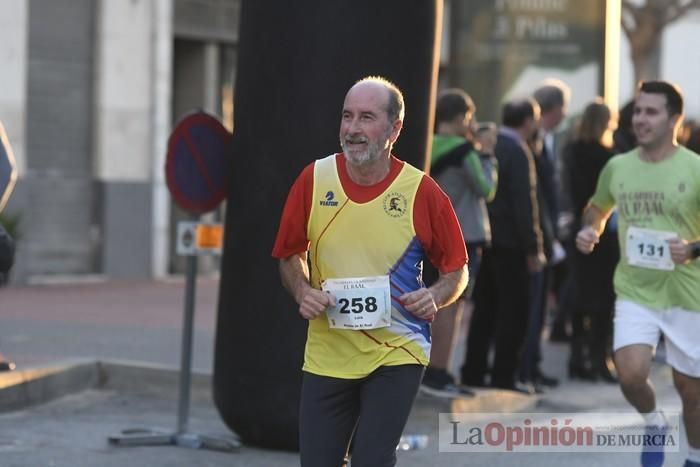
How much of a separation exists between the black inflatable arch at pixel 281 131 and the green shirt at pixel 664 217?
1.19 m

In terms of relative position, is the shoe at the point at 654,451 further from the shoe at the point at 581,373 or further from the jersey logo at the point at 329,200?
the shoe at the point at 581,373

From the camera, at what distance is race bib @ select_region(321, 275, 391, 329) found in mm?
6082

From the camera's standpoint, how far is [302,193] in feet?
20.5

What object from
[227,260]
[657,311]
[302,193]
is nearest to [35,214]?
[227,260]

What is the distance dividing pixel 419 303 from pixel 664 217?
261 centimetres

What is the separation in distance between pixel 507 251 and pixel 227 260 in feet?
10.8

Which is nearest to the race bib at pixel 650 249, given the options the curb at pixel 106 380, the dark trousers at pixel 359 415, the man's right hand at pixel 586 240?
the man's right hand at pixel 586 240

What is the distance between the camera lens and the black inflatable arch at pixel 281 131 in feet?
28.4

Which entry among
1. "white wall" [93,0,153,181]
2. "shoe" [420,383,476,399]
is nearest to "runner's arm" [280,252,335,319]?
"shoe" [420,383,476,399]

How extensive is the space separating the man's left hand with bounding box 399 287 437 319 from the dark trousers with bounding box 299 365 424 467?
21cm

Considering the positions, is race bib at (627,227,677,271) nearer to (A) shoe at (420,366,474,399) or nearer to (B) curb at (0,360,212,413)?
(A) shoe at (420,366,474,399)

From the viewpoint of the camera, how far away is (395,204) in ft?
20.2

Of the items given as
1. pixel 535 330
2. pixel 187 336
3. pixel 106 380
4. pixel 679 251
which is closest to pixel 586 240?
pixel 679 251

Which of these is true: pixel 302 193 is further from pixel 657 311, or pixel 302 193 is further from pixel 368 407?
pixel 657 311
